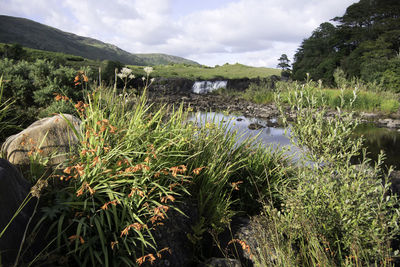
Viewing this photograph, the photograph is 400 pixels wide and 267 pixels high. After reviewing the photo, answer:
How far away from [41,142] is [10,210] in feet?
3.96

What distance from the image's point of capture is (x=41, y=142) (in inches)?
118

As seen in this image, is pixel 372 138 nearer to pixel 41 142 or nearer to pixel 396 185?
pixel 396 185

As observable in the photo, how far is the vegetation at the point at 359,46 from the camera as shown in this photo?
22.4 metres

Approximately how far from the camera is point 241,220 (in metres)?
3.57

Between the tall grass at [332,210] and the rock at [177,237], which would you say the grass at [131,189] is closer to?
the rock at [177,237]

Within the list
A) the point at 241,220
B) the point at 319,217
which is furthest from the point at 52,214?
the point at 319,217

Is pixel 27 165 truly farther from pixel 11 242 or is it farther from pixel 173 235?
pixel 173 235

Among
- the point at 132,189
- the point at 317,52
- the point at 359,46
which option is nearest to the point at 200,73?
the point at 317,52

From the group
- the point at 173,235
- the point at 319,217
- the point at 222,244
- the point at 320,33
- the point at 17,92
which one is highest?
the point at 320,33

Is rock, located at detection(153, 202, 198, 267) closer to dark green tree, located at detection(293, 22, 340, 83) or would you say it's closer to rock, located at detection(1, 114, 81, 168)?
rock, located at detection(1, 114, 81, 168)

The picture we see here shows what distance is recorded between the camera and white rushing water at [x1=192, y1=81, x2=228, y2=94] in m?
28.8

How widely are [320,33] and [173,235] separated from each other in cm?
4403

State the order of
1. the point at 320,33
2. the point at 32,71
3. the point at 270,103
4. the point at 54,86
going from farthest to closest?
1. the point at 320,33
2. the point at 270,103
3. the point at 32,71
4. the point at 54,86

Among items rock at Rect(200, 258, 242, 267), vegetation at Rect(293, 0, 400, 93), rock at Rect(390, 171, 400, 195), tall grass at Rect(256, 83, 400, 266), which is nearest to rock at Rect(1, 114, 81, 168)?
rock at Rect(200, 258, 242, 267)
